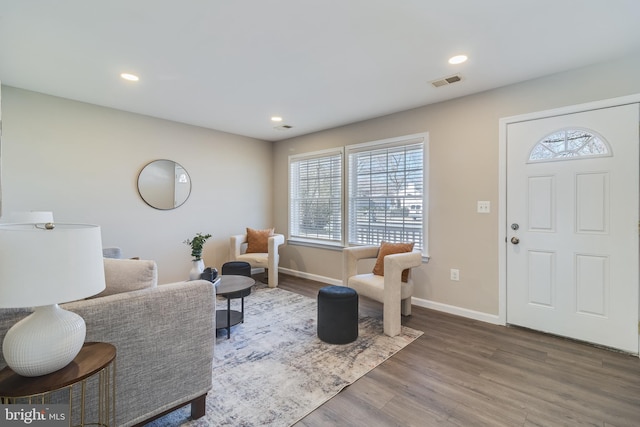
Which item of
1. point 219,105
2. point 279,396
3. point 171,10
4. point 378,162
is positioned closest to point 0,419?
point 279,396

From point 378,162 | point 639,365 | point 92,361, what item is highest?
point 378,162

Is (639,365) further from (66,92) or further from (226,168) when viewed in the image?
(66,92)

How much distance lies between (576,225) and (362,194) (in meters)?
2.39

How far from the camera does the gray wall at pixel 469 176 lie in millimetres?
2756

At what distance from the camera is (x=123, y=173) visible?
3.79 m

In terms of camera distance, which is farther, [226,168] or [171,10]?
[226,168]

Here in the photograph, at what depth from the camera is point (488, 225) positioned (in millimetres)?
3078

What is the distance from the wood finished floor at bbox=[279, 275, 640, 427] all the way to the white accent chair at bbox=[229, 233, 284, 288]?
237 centimetres

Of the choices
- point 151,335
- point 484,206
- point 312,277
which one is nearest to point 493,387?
point 484,206

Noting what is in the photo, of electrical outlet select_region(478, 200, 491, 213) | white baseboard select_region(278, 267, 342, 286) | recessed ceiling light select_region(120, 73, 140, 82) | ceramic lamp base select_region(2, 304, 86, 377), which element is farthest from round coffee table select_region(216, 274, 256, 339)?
electrical outlet select_region(478, 200, 491, 213)

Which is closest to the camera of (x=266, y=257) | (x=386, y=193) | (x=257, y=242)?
(x=386, y=193)

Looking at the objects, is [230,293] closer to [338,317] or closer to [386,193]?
[338,317]

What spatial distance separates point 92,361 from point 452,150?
3490 mm

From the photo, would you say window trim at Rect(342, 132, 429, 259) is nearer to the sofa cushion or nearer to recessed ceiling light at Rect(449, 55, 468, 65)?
recessed ceiling light at Rect(449, 55, 468, 65)
